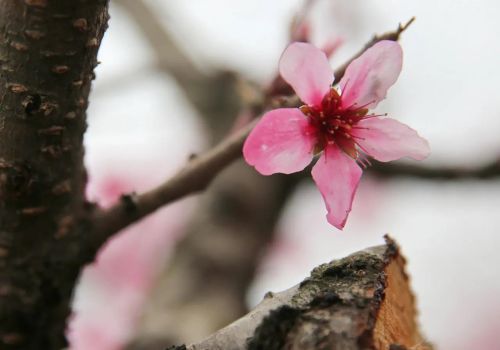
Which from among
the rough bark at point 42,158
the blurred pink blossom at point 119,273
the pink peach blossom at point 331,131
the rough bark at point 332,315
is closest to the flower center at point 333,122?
the pink peach blossom at point 331,131

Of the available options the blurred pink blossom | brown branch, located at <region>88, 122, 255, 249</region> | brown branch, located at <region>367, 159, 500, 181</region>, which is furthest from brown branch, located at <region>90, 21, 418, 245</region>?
the blurred pink blossom

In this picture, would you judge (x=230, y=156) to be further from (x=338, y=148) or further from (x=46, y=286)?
(x=46, y=286)

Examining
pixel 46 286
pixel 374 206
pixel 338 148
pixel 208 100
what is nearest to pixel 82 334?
Result: pixel 208 100

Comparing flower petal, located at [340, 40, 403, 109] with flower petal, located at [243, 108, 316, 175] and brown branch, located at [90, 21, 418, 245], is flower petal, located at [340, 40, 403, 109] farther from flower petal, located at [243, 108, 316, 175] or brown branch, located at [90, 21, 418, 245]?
brown branch, located at [90, 21, 418, 245]

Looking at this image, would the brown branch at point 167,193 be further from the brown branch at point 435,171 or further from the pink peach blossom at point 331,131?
the brown branch at point 435,171

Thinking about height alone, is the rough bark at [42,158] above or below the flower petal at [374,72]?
above

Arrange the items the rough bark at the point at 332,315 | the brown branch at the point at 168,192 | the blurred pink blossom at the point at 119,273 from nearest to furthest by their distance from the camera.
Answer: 1. the rough bark at the point at 332,315
2. the brown branch at the point at 168,192
3. the blurred pink blossom at the point at 119,273

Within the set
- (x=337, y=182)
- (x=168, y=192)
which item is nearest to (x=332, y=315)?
(x=337, y=182)
